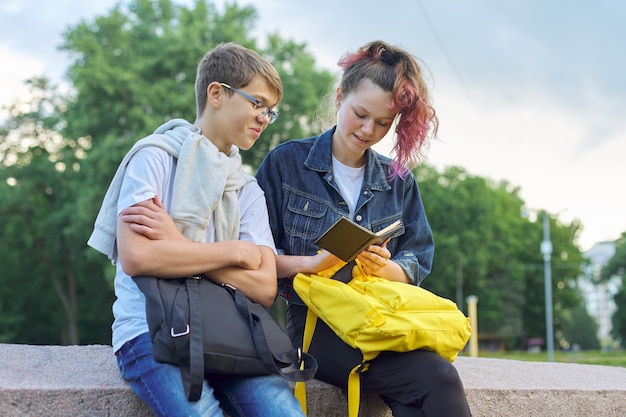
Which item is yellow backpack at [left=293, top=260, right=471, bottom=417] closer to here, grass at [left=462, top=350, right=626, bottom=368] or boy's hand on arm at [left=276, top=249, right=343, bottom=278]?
boy's hand on arm at [left=276, top=249, right=343, bottom=278]

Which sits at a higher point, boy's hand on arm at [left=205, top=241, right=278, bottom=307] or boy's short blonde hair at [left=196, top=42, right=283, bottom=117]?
boy's short blonde hair at [left=196, top=42, right=283, bottom=117]

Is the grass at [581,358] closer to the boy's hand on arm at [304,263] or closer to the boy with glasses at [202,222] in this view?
the boy's hand on arm at [304,263]

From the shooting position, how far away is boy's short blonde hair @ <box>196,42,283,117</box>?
2.82 metres

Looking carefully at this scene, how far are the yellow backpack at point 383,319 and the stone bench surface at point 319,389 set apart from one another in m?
0.35

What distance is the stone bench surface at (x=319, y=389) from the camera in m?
2.50

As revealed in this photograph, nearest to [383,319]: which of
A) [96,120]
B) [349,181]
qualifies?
[349,181]

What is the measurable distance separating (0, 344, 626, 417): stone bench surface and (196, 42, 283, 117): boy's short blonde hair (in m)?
1.14

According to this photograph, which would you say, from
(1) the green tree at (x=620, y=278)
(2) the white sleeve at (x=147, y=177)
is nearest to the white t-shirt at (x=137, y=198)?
(2) the white sleeve at (x=147, y=177)

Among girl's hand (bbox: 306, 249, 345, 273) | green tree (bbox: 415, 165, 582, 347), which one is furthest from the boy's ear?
green tree (bbox: 415, 165, 582, 347)

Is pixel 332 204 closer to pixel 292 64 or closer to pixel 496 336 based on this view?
pixel 292 64

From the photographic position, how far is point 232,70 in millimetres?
2828

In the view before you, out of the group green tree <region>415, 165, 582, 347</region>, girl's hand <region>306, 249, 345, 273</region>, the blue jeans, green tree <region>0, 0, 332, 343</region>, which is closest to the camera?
the blue jeans

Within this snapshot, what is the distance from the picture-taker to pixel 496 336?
4147 centimetres

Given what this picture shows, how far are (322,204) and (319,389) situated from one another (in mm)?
785
